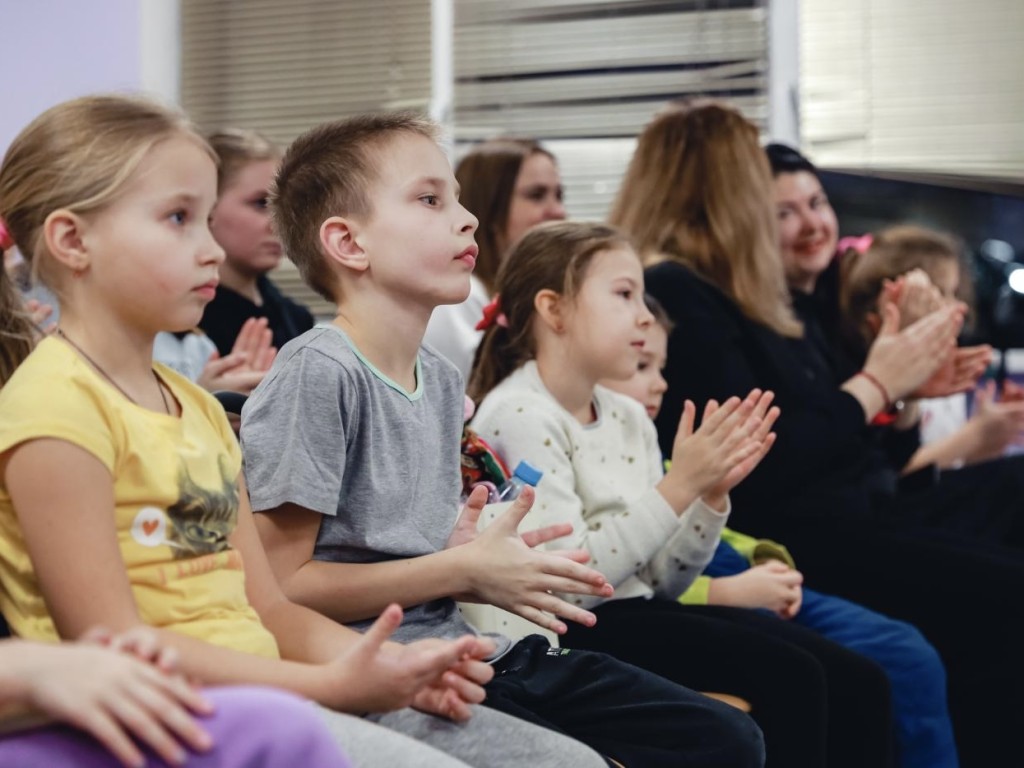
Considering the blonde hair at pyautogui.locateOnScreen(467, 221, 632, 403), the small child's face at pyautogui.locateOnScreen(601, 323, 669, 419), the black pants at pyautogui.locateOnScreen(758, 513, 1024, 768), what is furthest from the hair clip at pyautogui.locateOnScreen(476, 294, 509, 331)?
the black pants at pyautogui.locateOnScreen(758, 513, 1024, 768)

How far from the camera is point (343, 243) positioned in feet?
4.72

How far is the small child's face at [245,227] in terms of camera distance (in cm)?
240

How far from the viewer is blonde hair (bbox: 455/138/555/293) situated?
276 cm

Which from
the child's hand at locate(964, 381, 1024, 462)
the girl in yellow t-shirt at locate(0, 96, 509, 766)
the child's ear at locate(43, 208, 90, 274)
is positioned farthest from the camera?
the child's hand at locate(964, 381, 1024, 462)

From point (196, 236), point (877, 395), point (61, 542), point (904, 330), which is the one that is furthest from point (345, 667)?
point (904, 330)

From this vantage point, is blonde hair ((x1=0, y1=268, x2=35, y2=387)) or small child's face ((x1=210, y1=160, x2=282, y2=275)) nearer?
blonde hair ((x1=0, y1=268, x2=35, y2=387))

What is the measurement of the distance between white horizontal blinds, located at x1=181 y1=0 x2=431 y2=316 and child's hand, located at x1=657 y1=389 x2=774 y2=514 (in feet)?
6.56

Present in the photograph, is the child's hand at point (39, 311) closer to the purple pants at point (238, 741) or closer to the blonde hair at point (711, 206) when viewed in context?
the purple pants at point (238, 741)

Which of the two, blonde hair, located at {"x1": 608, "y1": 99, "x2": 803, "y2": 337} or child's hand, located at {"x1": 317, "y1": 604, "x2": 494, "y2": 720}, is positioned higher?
blonde hair, located at {"x1": 608, "y1": 99, "x2": 803, "y2": 337}

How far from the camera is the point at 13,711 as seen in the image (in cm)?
82

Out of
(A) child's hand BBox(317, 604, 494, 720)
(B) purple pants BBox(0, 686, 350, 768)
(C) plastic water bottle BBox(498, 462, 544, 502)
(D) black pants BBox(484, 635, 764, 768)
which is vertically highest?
(B) purple pants BBox(0, 686, 350, 768)

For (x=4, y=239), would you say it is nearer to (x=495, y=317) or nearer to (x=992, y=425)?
(x=495, y=317)

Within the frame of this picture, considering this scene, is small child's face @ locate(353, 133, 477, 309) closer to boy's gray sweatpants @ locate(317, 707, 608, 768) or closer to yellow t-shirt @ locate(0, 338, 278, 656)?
yellow t-shirt @ locate(0, 338, 278, 656)

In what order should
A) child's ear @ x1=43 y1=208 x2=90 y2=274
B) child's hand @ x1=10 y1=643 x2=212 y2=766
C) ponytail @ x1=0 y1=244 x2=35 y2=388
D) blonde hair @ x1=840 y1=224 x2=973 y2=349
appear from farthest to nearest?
blonde hair @ x1=840 y1=224 x2=973 y2=349 → ponytail @ x1=0 y1=244 x2=35 y2=388 → child's ear @ x1=43 y1=208 x2=90 y2=274 → child's hand @ x1=10 y1=643 x2=212 y2=766
